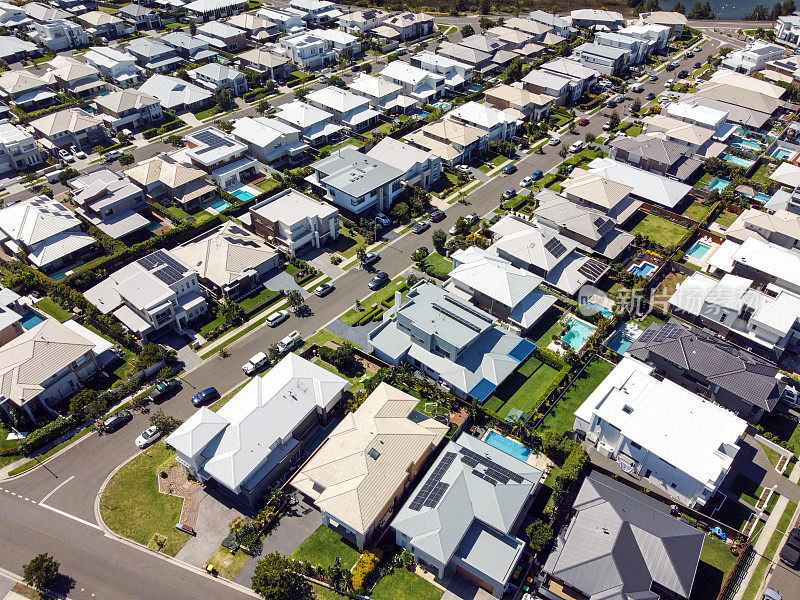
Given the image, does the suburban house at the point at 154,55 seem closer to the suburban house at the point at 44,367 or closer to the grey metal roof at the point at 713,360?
the suburban house at the point at 44,367

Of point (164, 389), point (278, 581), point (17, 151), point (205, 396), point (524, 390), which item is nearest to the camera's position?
point (278, 581)

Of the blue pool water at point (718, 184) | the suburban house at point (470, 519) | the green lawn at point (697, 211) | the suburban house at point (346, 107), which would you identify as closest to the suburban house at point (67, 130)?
the suburban house at point (346, 107)

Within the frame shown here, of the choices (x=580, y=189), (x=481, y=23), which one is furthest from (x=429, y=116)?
(x=481, y=23)

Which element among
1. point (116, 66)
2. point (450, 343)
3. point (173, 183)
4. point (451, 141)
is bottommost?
point (450, 343)

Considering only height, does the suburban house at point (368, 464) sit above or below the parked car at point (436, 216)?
below

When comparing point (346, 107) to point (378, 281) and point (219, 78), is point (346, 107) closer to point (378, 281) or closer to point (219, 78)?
point (219, 78)

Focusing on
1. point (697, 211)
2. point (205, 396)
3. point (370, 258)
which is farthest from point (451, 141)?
point (205, 396)
